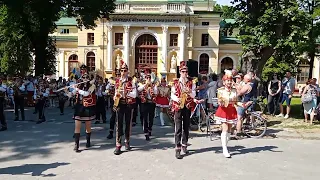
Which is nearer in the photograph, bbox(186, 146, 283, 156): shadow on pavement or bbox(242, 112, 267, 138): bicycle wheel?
bbox(186, 146, 283, 156): shadow on pavement

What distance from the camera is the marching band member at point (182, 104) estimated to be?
26.2ft

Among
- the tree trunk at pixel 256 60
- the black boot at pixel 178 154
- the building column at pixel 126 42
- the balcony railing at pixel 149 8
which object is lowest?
the black boot at pixel 178 154

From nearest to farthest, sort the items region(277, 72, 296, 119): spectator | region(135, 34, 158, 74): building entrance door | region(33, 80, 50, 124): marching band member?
region(33, 80, 50, 124): marching band member
region(277, 72, 296, 119): spectator
region(135, 34, 158, 74): building entrance door

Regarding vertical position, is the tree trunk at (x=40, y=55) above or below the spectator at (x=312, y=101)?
above

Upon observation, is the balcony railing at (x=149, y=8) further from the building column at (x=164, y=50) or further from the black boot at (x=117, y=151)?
the black boot at (x=117, y=151)

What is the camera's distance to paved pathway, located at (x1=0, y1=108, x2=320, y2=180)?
6.67 meters

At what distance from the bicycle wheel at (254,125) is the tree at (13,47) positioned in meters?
22.1

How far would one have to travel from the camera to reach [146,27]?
47.4m

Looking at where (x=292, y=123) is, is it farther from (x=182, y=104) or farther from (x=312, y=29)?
(x=182, y=104)

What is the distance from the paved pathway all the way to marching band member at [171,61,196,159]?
0.39 metres

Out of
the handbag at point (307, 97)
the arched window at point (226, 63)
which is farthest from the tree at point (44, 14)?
the arched window at point (226, 63)

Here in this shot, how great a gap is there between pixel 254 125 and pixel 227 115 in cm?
297

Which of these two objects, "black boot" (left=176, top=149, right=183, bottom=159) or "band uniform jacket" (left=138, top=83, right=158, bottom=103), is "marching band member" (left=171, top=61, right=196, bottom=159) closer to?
"black boot" (left=176, top=149, right=183, bottom=159)

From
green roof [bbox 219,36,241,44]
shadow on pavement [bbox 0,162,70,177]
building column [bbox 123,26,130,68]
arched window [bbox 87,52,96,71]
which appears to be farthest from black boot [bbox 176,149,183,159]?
arched window [bbox 87,52,96,71]
